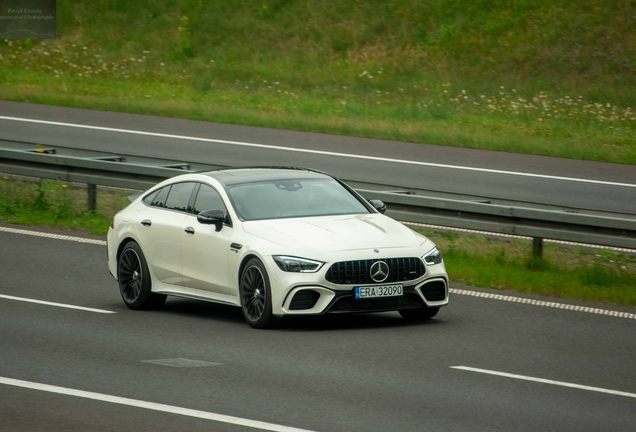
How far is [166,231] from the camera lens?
39.9 ft

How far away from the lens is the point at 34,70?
1368 inches

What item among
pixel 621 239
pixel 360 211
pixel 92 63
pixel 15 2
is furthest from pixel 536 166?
pixel 15 2

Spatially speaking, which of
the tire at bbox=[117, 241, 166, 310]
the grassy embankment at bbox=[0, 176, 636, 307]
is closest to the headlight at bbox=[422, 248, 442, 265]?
the grassy embankment at bbox=[0, 176, 636, 307]

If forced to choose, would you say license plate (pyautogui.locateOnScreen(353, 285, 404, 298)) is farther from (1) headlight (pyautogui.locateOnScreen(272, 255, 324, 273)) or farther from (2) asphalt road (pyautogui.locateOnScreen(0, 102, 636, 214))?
(2) asphalt road (pyautogui.locateOnScreen(0, 102, 636, 214))

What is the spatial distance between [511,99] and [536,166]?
6.61 m

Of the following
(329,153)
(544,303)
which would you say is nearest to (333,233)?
(544,303)

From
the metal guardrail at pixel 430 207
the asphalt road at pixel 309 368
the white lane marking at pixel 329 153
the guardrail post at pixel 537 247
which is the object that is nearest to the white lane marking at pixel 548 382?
the asphalt road at pixel 309 368

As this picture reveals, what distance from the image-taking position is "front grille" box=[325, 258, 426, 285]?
10.6 m

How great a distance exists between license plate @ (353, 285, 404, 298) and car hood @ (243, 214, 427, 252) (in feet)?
1.23

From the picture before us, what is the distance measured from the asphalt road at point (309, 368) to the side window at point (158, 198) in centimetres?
111

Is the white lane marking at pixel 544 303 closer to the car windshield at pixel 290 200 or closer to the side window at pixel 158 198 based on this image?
the car windshield at pixel 290 200

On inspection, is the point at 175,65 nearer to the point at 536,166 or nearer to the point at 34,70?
the point at 34,70

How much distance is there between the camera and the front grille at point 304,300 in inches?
417

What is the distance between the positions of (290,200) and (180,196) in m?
1.36
